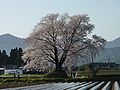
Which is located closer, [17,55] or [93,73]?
[93,73]

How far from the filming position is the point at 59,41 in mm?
58500

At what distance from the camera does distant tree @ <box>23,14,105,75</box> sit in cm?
5797

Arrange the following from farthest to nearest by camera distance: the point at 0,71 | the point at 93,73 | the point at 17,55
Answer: the point at 17,55 < the point at 0,71 < the point at 93,73

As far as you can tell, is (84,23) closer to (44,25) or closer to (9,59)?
(44,25)

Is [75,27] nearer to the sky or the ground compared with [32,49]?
A: nearer to the sky

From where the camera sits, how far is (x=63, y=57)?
5800 cm

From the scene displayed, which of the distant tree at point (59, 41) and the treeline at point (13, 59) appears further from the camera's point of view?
the treeline at point (13, 59)

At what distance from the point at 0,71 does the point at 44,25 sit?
36532 mm

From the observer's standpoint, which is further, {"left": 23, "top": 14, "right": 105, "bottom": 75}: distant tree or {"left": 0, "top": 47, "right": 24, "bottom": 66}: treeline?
{"left": 0, "top": 47, "right": 24, "bottom": 66}: treeline

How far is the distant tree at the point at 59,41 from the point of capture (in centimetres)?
5797

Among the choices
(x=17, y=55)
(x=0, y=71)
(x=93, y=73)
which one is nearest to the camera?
(x=93, y=73)

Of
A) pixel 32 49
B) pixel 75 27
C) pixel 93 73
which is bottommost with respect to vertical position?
pixel 93 73

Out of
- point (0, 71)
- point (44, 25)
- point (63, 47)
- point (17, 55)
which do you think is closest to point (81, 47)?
point (63, 47)

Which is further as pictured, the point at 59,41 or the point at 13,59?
the point at 13,59
